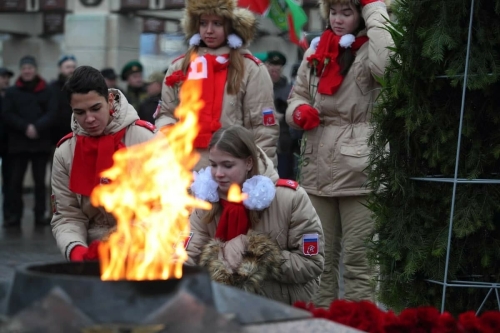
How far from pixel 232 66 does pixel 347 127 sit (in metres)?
0.92

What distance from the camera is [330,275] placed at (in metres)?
6.63

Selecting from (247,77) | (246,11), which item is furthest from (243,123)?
(246,11)

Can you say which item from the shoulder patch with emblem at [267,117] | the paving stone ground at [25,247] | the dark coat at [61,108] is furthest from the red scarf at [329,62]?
the dark coat at [61,108]

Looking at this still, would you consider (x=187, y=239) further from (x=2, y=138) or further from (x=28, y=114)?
(x=2, y=138)

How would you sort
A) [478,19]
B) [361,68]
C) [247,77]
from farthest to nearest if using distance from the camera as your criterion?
[247,77]
[361,68]
[478,19]

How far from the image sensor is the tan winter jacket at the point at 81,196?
5641mm

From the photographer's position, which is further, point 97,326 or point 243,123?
point 243,123

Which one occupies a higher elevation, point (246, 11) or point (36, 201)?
Result: point (246, 11)

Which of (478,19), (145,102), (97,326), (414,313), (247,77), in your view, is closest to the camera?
(97,326)

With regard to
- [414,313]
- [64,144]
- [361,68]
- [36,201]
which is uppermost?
[361,68]

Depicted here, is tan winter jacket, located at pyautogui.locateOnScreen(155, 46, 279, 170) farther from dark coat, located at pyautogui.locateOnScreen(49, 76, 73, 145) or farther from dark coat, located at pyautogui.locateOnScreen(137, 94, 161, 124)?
dark coat, located at pyautogui.locateOnScreen(49, 76, 73, 145)

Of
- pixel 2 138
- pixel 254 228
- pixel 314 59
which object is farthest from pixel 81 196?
pixel 2 138

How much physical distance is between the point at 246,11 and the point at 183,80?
646 millimetres

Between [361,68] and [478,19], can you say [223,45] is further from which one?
[478,19]
